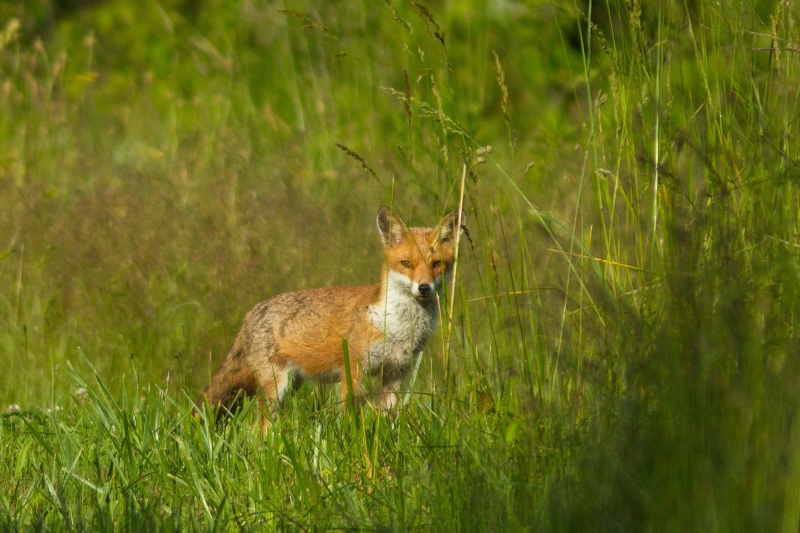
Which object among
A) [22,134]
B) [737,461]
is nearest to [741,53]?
[737,461]

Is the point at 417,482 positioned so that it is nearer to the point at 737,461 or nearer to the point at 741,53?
the point at 737,461

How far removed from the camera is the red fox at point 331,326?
6.02 metres

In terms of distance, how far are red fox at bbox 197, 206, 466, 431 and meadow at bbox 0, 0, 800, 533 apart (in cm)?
27

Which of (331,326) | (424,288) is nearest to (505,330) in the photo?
(424,288)

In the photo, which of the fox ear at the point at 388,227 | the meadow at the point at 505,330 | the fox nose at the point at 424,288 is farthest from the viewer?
the fox ear at the point at 388,227

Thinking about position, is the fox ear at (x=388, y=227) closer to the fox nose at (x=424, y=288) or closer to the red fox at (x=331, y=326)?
the red fox at (x=331, y=326)

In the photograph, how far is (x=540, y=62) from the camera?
11.7 meters

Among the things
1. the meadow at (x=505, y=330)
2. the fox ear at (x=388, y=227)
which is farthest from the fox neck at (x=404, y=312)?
the meadow at (x=505, y=330)

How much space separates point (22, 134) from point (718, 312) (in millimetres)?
7781

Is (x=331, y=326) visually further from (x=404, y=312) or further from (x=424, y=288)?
(x=424, y=288)

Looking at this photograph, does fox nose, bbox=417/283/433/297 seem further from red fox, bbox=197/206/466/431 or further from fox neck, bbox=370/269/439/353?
fox neck, bbox=370/269/439/353

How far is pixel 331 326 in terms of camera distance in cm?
616

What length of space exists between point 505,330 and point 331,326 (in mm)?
2937

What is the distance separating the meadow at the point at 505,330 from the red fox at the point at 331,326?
0.27 meters
